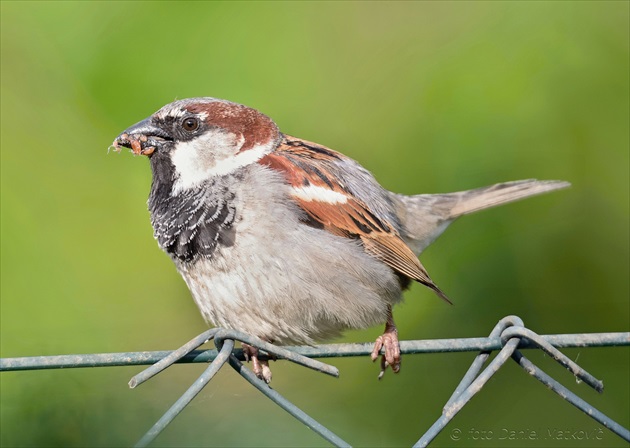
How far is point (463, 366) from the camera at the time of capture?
9.91 feet

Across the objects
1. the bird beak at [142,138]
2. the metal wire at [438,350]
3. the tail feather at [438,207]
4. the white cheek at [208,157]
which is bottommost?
the tail feather at [438,207]

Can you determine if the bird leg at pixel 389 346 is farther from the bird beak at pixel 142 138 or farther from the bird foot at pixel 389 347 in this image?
the bird beak at pixel 142 138

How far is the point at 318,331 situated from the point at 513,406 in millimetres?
756

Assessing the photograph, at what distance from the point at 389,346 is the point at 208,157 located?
67cm

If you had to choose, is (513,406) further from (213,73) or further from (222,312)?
(213,73)

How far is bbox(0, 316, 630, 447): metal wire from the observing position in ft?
5.18

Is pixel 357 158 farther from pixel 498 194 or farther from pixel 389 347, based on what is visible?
pixel 389 347

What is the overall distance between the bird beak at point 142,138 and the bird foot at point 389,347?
0.76 metres

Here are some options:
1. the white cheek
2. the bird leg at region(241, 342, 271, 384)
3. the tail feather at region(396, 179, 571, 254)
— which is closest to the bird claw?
the bird leg at region(241, 342, 271, 384)

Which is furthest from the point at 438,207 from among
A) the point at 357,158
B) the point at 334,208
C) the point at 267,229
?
the point at 267,229

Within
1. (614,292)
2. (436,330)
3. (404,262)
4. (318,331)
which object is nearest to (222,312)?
(318,331)

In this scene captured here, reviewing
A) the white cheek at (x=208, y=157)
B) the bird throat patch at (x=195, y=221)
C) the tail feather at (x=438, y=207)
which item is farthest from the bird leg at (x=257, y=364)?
the tail feather at (x=438, y=207)

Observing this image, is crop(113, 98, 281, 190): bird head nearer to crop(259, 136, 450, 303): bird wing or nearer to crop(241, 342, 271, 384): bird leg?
crop(259, 136, 450, 303): bird wing

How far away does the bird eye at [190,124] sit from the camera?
2.64m
